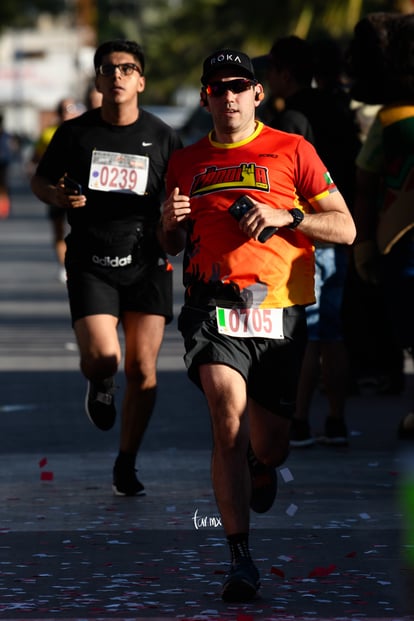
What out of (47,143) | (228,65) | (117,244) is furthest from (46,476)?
(47,143)

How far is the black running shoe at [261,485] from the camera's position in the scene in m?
6.79

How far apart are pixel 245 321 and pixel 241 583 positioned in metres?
0.97

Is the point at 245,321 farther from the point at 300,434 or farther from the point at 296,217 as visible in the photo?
the point at 300,434

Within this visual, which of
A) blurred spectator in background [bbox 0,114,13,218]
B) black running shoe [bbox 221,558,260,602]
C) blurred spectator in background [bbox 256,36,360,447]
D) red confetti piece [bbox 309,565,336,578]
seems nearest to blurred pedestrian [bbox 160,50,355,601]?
black running shoe [bbox 221,558,260,602]

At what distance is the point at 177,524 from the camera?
7266 mm

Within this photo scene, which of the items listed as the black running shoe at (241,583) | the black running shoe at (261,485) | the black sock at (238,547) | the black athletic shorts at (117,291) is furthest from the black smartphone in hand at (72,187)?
the black running shoe at (241,583)

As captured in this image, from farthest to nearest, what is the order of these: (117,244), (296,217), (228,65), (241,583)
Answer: (117,244) < (228,65) < (296,217) < (241,583)

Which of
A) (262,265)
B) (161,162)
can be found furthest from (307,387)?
(262,265)

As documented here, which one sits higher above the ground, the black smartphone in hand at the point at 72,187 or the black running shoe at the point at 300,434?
the black smartphone in hand at the point at 72,187

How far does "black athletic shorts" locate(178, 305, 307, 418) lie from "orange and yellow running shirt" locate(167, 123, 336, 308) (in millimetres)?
114

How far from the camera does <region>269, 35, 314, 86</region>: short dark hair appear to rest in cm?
911

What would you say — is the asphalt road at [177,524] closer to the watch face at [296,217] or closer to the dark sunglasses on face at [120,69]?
the watch face at [296,217]

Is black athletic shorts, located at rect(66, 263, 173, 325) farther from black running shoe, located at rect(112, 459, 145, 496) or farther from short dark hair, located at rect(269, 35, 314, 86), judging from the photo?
short dark hair, located at rect(269, 35, 314, 86)

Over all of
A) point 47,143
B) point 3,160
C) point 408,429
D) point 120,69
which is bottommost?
point 3,160
